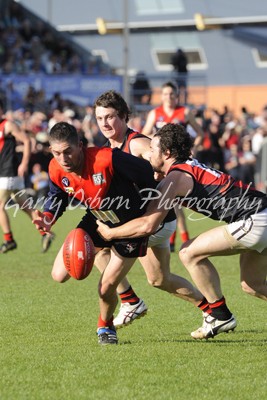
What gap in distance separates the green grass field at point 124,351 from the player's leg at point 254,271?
394mm

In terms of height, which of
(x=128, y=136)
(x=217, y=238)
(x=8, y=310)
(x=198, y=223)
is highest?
(x=128, y=136)

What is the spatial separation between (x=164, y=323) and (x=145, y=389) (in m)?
2.25

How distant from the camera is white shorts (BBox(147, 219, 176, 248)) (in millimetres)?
6781

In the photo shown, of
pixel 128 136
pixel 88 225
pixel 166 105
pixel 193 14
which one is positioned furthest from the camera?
pixel 193 14

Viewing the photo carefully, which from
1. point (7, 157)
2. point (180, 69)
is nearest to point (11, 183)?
point (7, 157)

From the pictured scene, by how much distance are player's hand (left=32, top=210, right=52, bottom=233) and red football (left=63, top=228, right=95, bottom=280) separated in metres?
0.19

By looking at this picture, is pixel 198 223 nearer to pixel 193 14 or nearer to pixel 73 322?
pixel 73 322

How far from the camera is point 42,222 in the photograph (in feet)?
21.0

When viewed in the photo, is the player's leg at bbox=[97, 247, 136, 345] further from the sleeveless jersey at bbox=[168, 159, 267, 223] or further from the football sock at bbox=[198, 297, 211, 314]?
the football sock at bbox=[198, 297, 211, 314]

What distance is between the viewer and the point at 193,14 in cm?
3653

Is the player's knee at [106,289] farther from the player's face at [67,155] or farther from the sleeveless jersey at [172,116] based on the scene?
the sleeveless jersey at [172,116]

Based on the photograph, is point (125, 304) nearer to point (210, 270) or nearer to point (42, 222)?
point (210, 270)

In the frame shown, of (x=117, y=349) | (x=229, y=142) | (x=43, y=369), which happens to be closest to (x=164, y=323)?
(x=117, y=349)

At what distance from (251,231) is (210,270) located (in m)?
0.44
